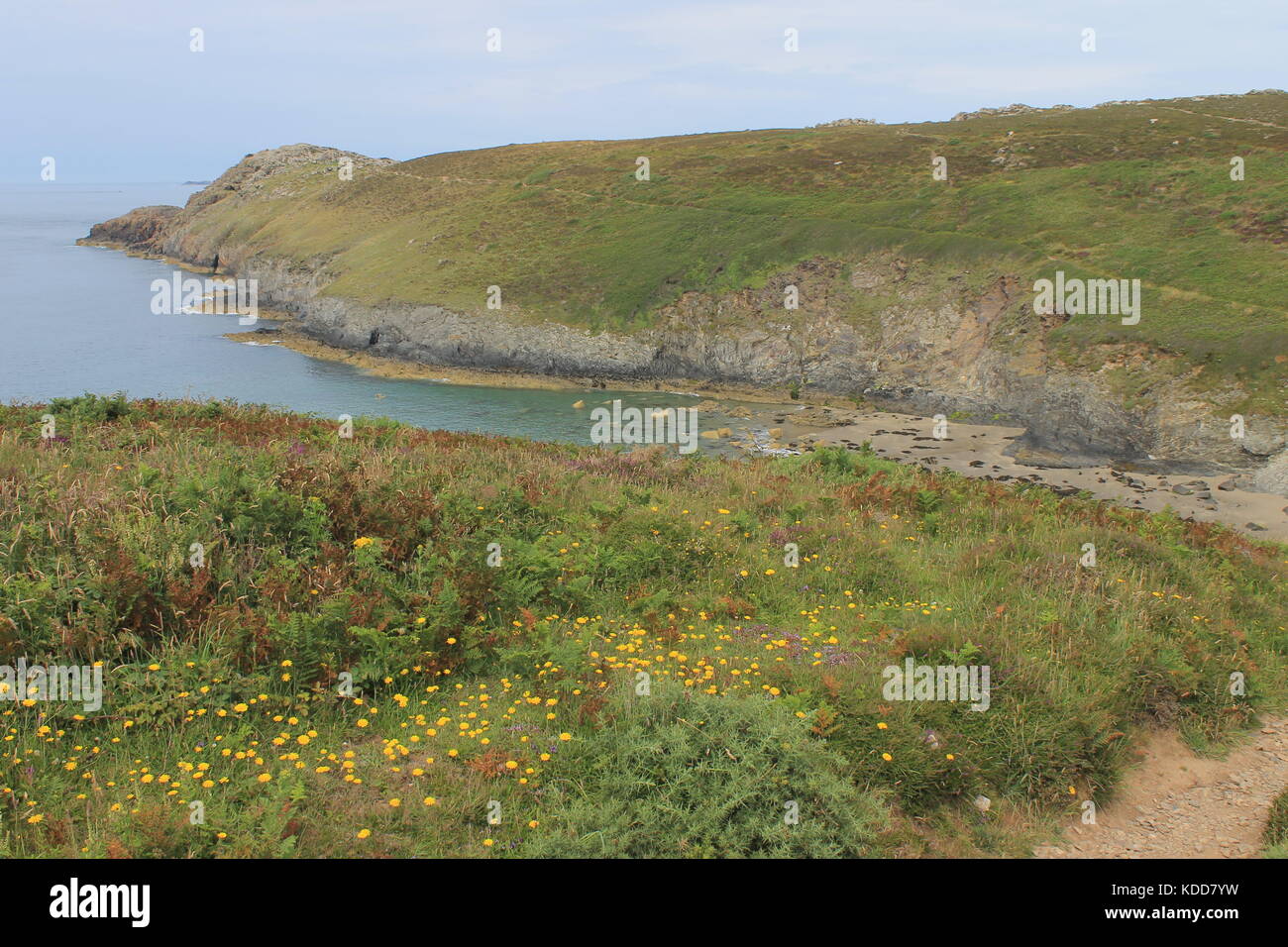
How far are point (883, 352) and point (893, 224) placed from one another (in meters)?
13.2

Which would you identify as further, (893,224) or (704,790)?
(893,224)

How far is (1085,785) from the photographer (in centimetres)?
792

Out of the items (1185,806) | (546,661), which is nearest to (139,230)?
(546,661)

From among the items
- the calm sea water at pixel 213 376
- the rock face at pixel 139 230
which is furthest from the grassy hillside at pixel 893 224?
the rock face at pixel 139 230

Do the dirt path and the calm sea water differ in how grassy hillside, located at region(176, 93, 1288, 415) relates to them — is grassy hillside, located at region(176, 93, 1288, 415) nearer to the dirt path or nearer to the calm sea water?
the calm sea water

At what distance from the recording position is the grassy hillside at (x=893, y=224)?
4519 cm

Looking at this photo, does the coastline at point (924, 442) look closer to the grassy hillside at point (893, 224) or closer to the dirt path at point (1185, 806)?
the grassy hillside at point (893, 224)

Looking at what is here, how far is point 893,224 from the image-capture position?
60.6 metres

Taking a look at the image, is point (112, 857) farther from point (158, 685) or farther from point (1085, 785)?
point (1085, 785)

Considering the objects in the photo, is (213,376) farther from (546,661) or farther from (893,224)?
(546,661)

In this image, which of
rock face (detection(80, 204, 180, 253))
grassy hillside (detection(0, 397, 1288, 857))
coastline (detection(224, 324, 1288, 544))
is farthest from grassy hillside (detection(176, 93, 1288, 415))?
rock face (detection(80, 204, 180, 253))
